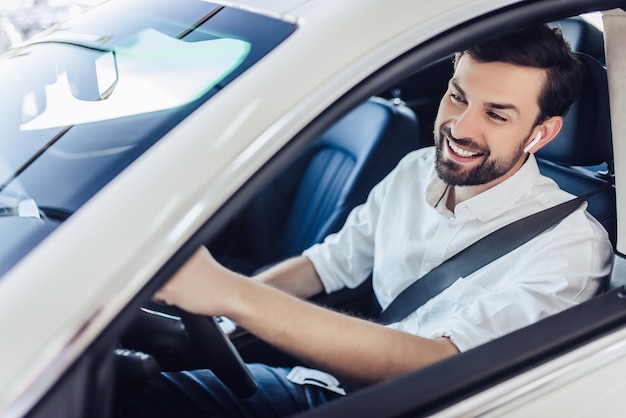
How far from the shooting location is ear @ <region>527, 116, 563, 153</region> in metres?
1.56

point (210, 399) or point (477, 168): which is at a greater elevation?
point (477, 168)

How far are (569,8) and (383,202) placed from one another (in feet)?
2.90

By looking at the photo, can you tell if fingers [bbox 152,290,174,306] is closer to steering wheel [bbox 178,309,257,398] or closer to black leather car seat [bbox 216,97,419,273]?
steering wheel [bbox 178,309,257,398]

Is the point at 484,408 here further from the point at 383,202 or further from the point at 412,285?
the point at 383,202

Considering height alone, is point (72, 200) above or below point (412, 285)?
above

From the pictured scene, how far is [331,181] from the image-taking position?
2490mm

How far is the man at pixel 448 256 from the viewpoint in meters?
1.24

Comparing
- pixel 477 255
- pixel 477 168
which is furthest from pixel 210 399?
pixel 477 168

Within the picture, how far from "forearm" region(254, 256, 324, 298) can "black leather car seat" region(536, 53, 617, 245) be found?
2.32 feet

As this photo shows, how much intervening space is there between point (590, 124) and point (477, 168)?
293mm

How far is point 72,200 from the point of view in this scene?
936mm

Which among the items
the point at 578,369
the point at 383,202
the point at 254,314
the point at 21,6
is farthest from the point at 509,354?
the point at 21,6

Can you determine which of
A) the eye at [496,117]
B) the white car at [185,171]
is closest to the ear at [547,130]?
the eye at [496,117]

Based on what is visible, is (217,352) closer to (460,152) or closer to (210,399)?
(210,399)
